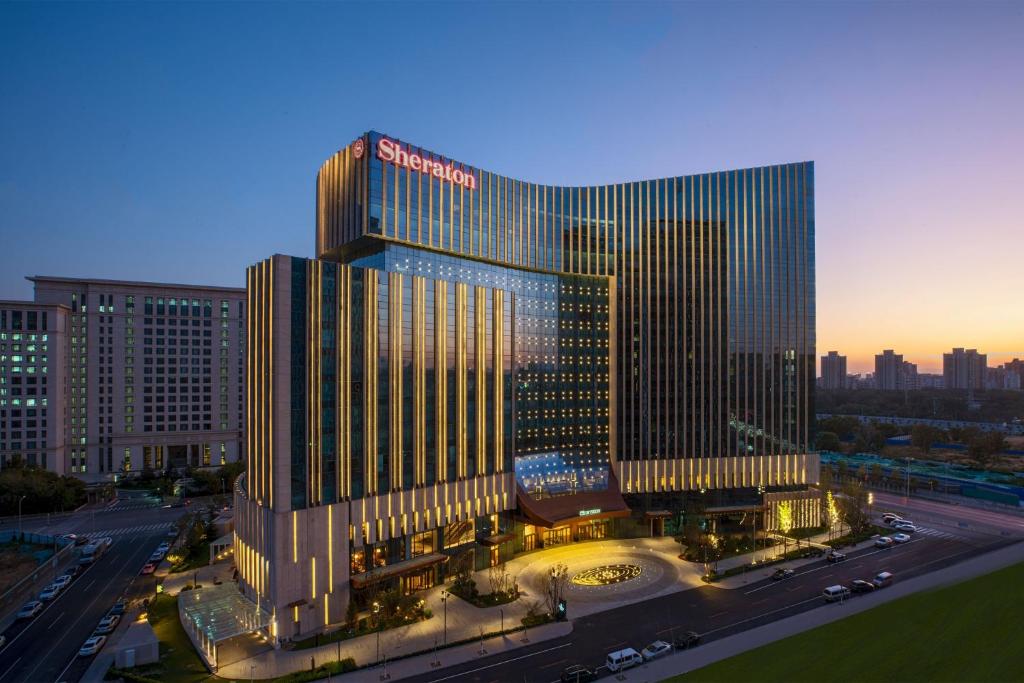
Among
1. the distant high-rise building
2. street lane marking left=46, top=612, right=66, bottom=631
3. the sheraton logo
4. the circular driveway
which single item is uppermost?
the sheraton logo

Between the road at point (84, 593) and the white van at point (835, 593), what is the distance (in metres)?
78.6

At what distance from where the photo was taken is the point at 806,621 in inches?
2336

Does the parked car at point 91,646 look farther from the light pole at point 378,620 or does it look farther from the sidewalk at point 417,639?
the light pole at point 378,620

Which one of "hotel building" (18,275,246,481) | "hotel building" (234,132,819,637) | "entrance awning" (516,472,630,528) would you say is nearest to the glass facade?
"hotel building" (234,132,819,637)

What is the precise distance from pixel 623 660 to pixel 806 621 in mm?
23272

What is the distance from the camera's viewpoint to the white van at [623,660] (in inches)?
1984

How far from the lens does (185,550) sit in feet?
267

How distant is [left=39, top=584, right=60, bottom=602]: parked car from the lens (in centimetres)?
6751

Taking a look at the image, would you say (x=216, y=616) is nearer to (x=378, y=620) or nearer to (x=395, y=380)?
(x=378, y=620)

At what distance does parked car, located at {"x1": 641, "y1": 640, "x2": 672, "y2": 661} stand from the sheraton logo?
66231mm


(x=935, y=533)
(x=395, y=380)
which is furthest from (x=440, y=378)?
(x=935, y=533)

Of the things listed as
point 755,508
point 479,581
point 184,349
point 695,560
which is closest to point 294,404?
point 479,581

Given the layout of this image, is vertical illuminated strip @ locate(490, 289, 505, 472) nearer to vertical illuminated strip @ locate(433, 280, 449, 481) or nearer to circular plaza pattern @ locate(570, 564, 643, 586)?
vertical illuminated strip @ locate(433, 280, 449, 481)

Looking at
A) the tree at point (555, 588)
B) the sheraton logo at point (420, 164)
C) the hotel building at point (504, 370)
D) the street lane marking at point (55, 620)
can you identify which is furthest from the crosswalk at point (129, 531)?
the sheraton logo at point (420, 164)
